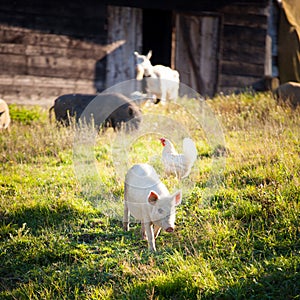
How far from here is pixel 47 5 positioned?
40.2 feet

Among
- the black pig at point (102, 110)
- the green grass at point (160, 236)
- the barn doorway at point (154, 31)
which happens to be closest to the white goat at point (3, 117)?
the black pig at point (102, 110)

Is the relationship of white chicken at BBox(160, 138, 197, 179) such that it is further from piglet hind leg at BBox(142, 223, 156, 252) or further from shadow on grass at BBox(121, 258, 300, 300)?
shadow on grass at BBox(121, 258, 300, 300)

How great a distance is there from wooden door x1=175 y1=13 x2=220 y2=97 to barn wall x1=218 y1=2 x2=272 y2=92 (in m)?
0.21

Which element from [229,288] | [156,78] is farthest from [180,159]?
[156,78]

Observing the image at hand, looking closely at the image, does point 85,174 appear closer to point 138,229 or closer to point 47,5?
point 138,229

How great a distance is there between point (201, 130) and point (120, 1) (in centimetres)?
473

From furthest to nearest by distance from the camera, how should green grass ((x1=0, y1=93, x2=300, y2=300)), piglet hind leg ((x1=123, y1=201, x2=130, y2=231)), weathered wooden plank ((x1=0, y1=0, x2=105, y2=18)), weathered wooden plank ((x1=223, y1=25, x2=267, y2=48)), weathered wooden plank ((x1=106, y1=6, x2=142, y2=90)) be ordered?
1. weathered wooden plank ((x1=223, y1=25, x2=267, y2=48))
2. weathered wooden plank ((x1=106, y1=6, x2=142, y2=90))
3. weathered wooden plank ((x1=0, y1=0, x2=105, y2=18))
4. piglet hind leg ((x1=123, y1=201, x2=130, y2=231))
5. green grass ((x1=0, y1=93, x2=300, y2=300))

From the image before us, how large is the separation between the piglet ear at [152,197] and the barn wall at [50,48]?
801cm

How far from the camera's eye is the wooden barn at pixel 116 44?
12.1 m

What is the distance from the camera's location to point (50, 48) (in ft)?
40.8

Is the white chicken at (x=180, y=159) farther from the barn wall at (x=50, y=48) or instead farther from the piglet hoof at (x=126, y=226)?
the barn wall at (x=50, y=48)

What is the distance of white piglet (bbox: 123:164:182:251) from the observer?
4855mm

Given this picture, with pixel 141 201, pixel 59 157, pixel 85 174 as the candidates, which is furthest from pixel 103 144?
pixel 141 201


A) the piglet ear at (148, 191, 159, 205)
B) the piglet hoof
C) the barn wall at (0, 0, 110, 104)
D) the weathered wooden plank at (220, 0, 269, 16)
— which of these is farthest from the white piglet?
the weathered wooden plank at (220, 0, 269, 16)
